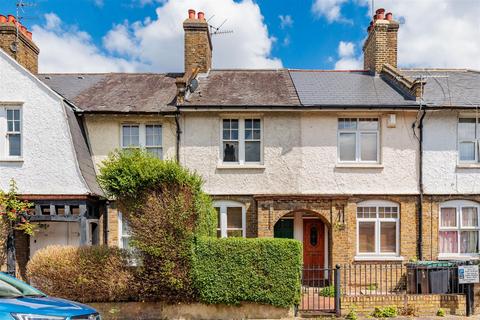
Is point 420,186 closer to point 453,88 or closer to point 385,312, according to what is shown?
point 453,88

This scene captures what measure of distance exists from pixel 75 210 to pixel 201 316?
572 cm

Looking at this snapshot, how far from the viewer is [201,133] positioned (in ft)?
42.5

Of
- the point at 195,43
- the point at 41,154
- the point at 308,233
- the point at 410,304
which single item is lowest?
the point at 410,304

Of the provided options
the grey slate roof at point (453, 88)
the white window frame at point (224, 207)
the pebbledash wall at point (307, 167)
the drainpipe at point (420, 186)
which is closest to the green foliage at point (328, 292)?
the pebbledash wall at point (307, 167)

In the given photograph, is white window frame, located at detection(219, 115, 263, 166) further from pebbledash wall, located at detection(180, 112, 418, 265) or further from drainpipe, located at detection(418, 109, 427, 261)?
drainpipe, located at detection(418, 109, 427, 261)

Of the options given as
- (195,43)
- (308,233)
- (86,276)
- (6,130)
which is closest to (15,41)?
(6,130)

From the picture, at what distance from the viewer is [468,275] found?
9.70 metres

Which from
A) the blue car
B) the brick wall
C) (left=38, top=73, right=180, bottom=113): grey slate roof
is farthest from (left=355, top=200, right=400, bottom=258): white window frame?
the brick wall

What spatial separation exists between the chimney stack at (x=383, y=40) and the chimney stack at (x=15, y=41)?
1447 cm

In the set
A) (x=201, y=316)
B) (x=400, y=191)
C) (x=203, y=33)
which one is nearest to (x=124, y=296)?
(x=201, y=316)

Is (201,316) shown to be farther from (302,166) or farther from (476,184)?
(476,184)

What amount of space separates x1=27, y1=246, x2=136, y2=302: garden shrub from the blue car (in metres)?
2.44

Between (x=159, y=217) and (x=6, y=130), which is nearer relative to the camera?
(x=159, y=217)

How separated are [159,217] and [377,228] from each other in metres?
7.98
